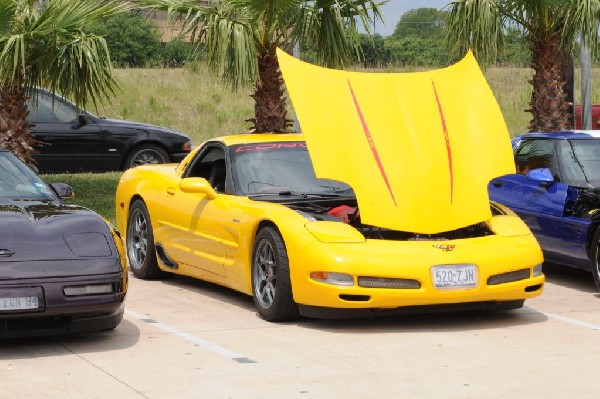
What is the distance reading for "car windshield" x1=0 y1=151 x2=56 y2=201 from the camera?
920 cm

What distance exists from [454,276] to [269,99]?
9589 millimetres

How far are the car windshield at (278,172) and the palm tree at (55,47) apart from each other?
6.02 m

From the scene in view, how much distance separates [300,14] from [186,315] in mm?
8176

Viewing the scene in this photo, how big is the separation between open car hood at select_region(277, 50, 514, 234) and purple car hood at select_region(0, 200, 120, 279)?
1.84m

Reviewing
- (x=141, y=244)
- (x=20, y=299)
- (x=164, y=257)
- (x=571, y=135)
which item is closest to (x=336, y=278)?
(x=20, y=299)

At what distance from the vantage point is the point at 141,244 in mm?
11836

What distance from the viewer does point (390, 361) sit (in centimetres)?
805

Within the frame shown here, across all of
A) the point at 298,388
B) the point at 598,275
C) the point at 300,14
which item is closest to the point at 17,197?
the point at 298,388

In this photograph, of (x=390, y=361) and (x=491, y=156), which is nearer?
(x=390, y=361)

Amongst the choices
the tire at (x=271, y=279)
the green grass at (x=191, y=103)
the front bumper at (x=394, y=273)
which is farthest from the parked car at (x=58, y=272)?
the green grass at (x=191, y=103)

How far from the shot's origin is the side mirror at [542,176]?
11734 millimetres

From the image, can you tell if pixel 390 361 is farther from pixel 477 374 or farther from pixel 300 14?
pixel 300 14

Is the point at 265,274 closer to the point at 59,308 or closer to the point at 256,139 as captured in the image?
the point at 256,139

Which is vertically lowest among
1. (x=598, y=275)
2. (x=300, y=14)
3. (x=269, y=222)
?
(x=598, y=275)
